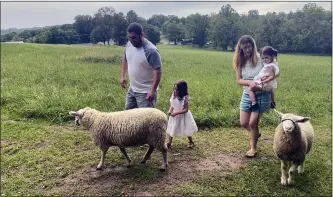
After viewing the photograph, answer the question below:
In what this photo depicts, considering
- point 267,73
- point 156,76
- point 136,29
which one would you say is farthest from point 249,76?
point 136,29

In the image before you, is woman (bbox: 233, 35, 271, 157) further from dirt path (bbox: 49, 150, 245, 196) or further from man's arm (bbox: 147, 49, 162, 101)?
man's arm (bbox: 147, 49, 162, 101)

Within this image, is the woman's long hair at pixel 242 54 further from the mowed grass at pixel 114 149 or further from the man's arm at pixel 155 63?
the mowed grass at pixel 114 149

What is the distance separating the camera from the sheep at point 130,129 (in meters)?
4.92


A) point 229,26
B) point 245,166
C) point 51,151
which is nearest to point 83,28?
point 51,151

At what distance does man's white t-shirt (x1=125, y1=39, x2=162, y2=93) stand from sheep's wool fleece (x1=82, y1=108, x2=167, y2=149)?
22.9 inches

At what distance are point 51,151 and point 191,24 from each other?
67.7 m

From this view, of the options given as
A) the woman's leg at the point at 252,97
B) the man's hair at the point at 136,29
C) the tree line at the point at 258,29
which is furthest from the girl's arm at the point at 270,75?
the tree line at the point at 258,29

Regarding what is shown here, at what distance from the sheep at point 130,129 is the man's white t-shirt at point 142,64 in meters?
0.58

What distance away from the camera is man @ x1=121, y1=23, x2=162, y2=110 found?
5.16m

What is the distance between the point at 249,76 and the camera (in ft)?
17.8

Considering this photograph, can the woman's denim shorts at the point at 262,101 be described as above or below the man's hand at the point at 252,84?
below

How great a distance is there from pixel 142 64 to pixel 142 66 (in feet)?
0.12

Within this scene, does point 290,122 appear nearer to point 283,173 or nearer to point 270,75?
point 283,173

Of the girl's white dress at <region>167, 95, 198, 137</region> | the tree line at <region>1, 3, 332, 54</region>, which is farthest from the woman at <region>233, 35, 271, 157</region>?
the tree line at <region>1, 3, 332, 54</region>
